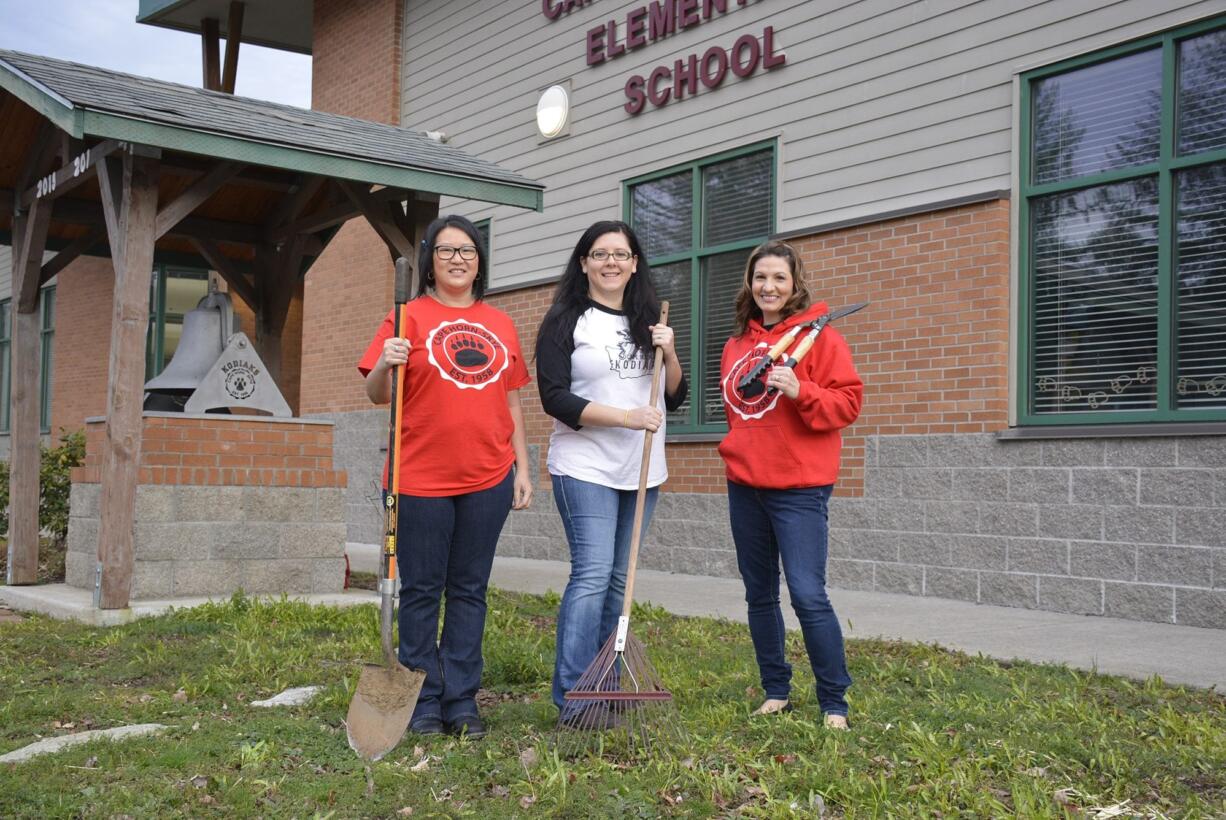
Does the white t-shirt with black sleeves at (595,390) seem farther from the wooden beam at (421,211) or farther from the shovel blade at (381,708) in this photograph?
the wooden beam at (421,211)

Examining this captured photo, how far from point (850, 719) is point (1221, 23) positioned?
5002mm

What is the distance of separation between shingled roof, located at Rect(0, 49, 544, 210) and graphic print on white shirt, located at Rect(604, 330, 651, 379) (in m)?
3.82

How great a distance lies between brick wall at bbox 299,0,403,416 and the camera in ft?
47.8

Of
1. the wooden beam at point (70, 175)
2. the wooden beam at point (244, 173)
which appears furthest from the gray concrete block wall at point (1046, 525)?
the wooden beam at point (70, 175)

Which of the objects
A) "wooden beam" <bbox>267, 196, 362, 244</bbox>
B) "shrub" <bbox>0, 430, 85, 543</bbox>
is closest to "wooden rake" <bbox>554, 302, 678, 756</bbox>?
"wooden beam" <bbox>267, 196, 362, 244</bbox>

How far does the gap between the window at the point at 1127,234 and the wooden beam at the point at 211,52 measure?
1199 centimetres

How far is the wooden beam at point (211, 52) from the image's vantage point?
55.2 ft

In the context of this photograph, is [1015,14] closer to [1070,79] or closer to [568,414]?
[1070,79]

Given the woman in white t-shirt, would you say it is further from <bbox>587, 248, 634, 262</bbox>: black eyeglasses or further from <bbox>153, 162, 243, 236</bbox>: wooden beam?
<bbox>153, 162, 243, 236</bbox>: wooden beam

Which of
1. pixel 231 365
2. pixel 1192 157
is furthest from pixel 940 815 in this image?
pixel 231 365

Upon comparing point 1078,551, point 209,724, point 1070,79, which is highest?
point 1070,79

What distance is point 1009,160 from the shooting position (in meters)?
8.25

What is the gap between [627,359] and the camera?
4605 mm

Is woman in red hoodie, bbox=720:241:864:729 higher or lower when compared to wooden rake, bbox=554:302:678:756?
higher
